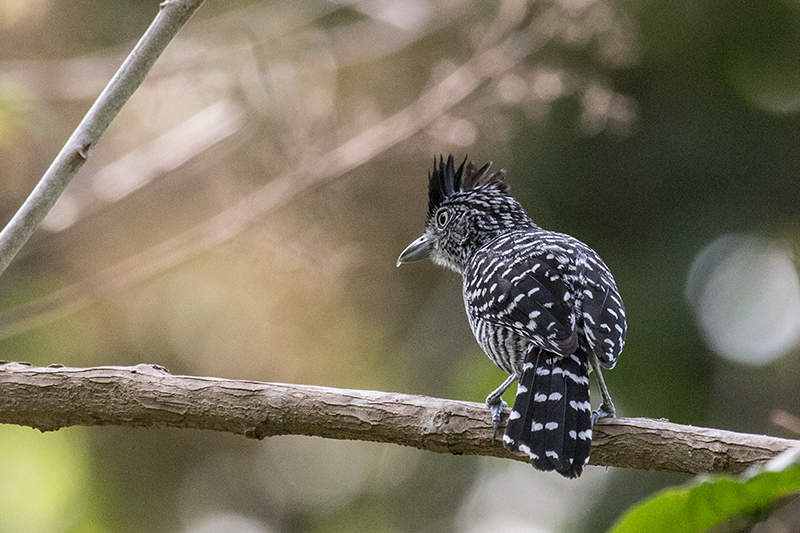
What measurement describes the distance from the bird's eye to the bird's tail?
5.46 feet

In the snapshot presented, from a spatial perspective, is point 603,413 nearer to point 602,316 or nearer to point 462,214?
point 602,316

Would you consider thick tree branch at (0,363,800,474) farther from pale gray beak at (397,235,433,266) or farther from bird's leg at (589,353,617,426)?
Answer: pale gray beak at (397,235,433,266)

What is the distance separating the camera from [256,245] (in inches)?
195

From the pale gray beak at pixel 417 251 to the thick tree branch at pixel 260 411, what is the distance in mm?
1853

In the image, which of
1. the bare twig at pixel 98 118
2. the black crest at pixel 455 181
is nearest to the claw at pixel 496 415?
the bare twig at pixel 98 118

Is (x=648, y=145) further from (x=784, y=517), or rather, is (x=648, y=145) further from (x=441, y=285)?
(x=784, y=517)

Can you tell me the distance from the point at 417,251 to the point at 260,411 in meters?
2.01

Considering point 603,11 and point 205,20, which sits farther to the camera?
point 205,20

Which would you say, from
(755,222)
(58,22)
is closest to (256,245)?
(58,22)

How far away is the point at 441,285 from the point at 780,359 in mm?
2564

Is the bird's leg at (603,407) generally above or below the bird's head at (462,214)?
below

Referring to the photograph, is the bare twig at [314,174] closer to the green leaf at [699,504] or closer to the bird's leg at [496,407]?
the bird's leg at [496,407]

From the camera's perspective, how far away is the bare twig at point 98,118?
2.57 meters

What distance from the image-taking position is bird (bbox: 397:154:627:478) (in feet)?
9.28
